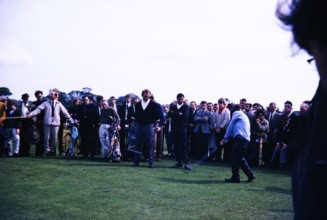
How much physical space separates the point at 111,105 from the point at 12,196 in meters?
7.43

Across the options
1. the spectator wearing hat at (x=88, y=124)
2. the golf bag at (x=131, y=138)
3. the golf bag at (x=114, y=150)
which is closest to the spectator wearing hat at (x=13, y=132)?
the spectator wearing hat at (x=88, y=124)

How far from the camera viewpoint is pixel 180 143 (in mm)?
11875

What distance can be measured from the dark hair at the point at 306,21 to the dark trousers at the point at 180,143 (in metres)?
10.6

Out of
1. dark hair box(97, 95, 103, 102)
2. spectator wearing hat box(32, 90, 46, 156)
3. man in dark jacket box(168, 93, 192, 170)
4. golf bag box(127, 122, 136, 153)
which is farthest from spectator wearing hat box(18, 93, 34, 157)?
man in dark jacket box(168, 93, 192, 170)

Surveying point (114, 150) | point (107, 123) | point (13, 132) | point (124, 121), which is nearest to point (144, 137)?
point (114, 150)

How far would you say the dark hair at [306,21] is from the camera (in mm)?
982

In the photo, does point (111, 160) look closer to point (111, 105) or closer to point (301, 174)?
point (111, 105)

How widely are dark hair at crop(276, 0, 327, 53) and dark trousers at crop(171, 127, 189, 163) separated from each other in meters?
10.6

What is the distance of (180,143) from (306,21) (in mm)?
10945

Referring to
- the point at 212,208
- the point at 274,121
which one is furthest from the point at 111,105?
the point at 212,208

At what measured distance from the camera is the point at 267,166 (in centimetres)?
1330

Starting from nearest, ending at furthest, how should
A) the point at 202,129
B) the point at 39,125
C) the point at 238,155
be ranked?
the point at 238,155 < the point at 39,125 < the point at 202,129

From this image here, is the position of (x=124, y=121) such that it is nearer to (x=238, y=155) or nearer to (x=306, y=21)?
(x=238, y=155)

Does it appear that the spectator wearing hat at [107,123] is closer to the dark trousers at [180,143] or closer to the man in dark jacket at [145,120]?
the man in dark jacket at [145,120]
